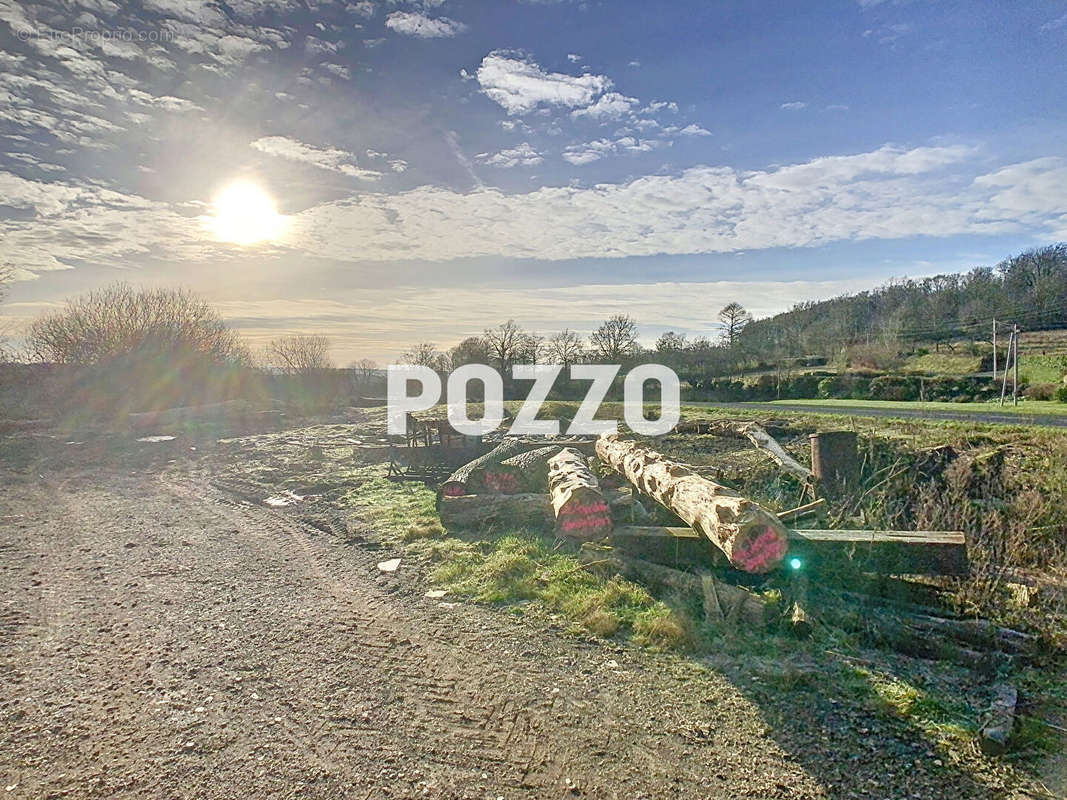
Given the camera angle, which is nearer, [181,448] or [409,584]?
[409,584]

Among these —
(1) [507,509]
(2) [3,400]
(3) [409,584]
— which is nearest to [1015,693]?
(3) [409,584]

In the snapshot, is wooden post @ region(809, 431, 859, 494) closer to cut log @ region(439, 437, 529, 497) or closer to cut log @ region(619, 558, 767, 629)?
cut log @ region(619, 558, 767, 629)

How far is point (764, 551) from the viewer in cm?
511

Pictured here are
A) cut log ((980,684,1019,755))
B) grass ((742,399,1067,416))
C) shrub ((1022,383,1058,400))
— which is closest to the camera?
cut log ((980,684,1019,755))

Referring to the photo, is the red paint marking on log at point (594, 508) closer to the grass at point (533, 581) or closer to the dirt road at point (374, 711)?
the grass at point (533, 581)

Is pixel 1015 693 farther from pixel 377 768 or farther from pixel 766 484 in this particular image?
pixel 766 484

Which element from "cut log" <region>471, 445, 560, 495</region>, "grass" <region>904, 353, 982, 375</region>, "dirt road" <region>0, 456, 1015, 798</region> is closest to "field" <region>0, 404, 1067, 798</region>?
"dirt road" <region>0, 456, 1015, 798</region>

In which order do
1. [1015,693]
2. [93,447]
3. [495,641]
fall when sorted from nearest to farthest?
[1015,693] < [495,641] < [93,447]

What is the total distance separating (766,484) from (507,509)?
4.34 metres

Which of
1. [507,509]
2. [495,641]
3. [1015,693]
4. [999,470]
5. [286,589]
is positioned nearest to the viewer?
[1015,693]

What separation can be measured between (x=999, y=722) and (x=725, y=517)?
2.25 m

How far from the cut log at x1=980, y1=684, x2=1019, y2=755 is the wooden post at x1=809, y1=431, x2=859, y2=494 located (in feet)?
15.7

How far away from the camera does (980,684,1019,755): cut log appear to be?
333 cm

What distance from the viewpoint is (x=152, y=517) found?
9539mm
